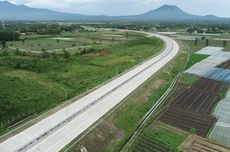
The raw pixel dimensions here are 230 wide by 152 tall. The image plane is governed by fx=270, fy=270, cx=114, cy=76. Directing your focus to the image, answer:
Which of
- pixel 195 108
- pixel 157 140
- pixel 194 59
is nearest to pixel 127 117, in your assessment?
pixel 157 140

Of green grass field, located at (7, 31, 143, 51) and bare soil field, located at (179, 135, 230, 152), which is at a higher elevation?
green grass field, located at (7, 31, 143, 51)

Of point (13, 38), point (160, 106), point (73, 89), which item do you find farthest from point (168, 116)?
point (13, 38)

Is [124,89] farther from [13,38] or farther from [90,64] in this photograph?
[13,38]

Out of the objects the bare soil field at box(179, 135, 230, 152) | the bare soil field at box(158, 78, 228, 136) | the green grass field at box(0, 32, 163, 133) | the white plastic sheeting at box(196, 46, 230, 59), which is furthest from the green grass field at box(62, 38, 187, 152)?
the white plastic sheeting at box(196, 46, 230, 59)

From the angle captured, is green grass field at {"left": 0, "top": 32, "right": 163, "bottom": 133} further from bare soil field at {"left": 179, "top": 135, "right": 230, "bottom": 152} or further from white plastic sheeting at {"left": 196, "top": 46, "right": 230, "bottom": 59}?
white plastic sheeting at {"left": 196, "top": 46, "right": 230, "bottom": 59}

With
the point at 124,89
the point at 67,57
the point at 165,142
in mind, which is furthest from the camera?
the point at 67,57

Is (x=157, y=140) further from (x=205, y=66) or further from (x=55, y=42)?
(x=55, y=42)

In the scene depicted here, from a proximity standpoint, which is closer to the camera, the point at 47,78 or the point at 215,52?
the point at 47,78
